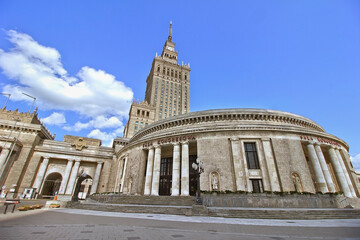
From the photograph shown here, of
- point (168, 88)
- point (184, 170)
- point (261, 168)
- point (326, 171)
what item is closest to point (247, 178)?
point (261, 168)

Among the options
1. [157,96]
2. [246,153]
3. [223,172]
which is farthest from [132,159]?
[157,96]

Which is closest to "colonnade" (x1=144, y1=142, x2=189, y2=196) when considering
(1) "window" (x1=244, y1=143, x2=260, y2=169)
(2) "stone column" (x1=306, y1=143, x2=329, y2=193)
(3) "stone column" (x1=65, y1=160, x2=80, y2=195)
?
(1) "window" (x1=244, y1=143, x2=260, y2=169)

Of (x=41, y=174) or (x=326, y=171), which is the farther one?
(x=41, y=174)

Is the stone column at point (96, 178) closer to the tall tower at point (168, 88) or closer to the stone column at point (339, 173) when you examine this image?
the tall tower at point (168, 88)

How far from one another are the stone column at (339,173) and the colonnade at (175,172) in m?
19.8

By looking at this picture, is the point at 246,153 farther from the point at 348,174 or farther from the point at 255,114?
the point at 348,174

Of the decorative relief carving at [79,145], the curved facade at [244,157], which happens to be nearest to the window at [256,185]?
the curved facade at [244,157]

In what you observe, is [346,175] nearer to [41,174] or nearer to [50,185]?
[41,174]

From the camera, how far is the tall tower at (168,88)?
79.8 metres

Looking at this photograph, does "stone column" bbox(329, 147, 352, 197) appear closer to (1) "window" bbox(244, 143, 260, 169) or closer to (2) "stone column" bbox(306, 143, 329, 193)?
(2) "stone column" bbox(306, 143, 329, 193)

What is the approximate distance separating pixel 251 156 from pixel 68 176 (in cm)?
3585

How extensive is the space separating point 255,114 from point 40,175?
137 ft

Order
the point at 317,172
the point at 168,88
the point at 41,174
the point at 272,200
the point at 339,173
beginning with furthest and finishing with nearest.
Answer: the point at 168,88
the point at 41,174
the point at 339,173
the point at 317,172
the point at 272,200

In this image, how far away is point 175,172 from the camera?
22016 mm
